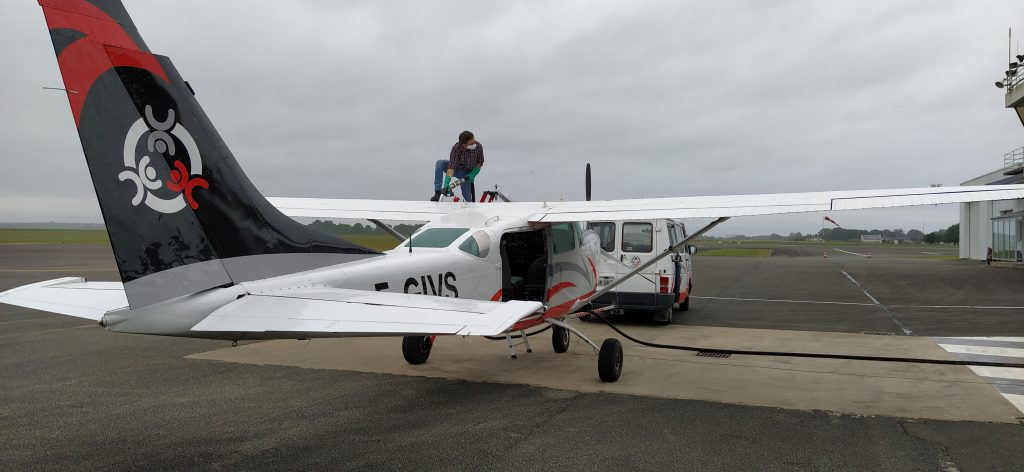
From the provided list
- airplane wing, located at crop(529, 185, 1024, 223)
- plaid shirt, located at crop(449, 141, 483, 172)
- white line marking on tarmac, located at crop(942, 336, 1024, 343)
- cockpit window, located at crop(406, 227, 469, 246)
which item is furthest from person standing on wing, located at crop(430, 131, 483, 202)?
white line marking on tarmac, located at crop(942, 336, 1024, 343)

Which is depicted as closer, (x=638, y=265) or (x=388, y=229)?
(x=388, y=229)

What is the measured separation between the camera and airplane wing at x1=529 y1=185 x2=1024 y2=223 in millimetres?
6656

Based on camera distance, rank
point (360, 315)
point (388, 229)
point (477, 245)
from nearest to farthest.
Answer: point (360, 315) → point (477, 245) → point (388, 229)

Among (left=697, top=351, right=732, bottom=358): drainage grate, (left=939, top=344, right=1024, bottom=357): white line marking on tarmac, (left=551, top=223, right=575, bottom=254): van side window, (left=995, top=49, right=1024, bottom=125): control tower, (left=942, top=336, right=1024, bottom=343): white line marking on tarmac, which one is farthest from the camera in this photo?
(left=995, top=49, right=1024, bottom=125): control tower

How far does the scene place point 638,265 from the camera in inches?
487

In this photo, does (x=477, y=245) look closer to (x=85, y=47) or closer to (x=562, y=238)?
(x=562, y=238)

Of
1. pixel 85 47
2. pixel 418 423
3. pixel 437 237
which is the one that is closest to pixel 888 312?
pixel 437 237

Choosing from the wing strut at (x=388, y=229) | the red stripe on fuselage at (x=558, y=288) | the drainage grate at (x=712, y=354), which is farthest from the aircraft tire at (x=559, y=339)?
the wing strut at (x=388, y=229)

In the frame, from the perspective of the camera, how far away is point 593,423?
19.0 ft

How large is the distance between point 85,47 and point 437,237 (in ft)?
12.6

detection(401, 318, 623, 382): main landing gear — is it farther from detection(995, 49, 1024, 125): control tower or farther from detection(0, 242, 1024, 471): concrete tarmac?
detection(995, 49, 1024, 125): control tower

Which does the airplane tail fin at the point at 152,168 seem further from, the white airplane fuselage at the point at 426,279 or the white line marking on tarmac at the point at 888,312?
the white line marking on tarmac at the point at 888,312

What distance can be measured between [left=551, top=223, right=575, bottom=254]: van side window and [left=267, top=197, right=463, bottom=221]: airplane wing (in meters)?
1.45

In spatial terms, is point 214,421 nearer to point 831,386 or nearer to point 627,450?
point 627,450
